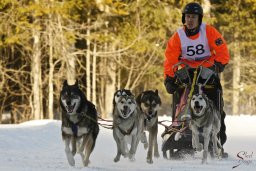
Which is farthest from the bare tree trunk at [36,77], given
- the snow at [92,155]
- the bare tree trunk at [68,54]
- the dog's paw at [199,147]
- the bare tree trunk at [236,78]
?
the dog's paw at [199,147]

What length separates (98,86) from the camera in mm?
29453

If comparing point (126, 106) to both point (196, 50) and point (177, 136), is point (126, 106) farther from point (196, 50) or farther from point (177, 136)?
point (196, 50)

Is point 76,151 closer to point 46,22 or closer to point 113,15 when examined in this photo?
point 46,22

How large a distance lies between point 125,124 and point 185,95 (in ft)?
3.18

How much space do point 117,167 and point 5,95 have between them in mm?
18984

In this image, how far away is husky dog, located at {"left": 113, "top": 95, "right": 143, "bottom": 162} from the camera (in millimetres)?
7559

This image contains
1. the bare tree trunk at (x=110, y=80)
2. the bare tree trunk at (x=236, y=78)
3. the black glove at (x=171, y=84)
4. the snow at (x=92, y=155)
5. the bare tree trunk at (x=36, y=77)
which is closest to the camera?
the snow at (x=92, y=155)

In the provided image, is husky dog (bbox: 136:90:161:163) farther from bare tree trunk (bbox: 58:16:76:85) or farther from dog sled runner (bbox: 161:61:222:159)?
bare tree trunk (bbox: 58:16:76:85)

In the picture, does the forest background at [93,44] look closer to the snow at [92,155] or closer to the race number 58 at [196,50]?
the snow at [92,155]

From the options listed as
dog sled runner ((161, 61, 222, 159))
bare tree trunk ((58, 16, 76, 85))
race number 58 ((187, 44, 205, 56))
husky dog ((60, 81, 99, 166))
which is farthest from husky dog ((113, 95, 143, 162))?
bare tree trunk ((58, 16, 76, 85))

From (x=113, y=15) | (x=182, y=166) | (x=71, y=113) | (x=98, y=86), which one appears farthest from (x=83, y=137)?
(x=98, y=86)

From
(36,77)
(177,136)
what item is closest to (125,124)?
(177,136)

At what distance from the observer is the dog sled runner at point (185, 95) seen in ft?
26.0

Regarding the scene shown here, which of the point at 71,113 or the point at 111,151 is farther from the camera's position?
the point at 111,151
